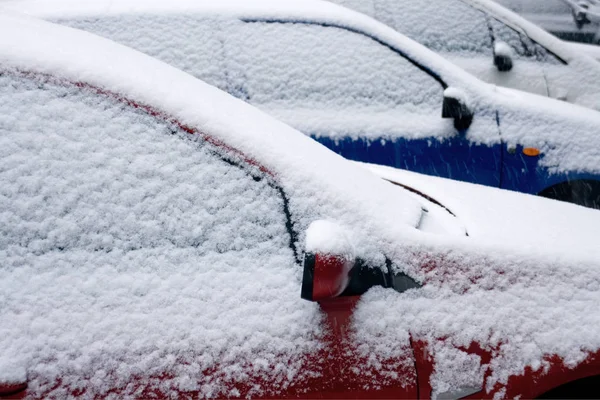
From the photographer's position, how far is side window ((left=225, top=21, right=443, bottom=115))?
10.7ft

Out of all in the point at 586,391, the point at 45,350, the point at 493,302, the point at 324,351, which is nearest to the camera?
the point at 45,350

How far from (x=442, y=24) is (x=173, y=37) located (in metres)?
2.26

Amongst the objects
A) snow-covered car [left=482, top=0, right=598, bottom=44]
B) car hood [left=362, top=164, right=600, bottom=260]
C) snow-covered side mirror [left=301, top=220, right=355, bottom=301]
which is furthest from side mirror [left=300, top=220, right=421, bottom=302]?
snow-covered car [left=482, top=0, right=598, bottom=44]

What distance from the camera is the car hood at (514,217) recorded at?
177 centimetres

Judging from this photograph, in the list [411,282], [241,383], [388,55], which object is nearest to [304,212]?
[411,282]

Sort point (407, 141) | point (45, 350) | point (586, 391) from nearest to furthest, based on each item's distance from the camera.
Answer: point (45, 350) → point (586, 391) → point (407, 141)

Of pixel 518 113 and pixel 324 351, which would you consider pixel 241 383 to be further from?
pixel 518 113

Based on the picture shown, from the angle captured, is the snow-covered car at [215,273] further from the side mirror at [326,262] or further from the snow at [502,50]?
the snow at [502,50]

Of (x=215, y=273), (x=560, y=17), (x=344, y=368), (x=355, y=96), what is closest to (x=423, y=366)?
(x=344, y=368)

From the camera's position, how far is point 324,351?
4.69ft

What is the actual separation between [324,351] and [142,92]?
84cm

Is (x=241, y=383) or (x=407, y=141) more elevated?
(x=241, y=383)

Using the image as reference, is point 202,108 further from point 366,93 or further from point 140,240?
point 366,93

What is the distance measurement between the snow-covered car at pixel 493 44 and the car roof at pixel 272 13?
3.61 feet
